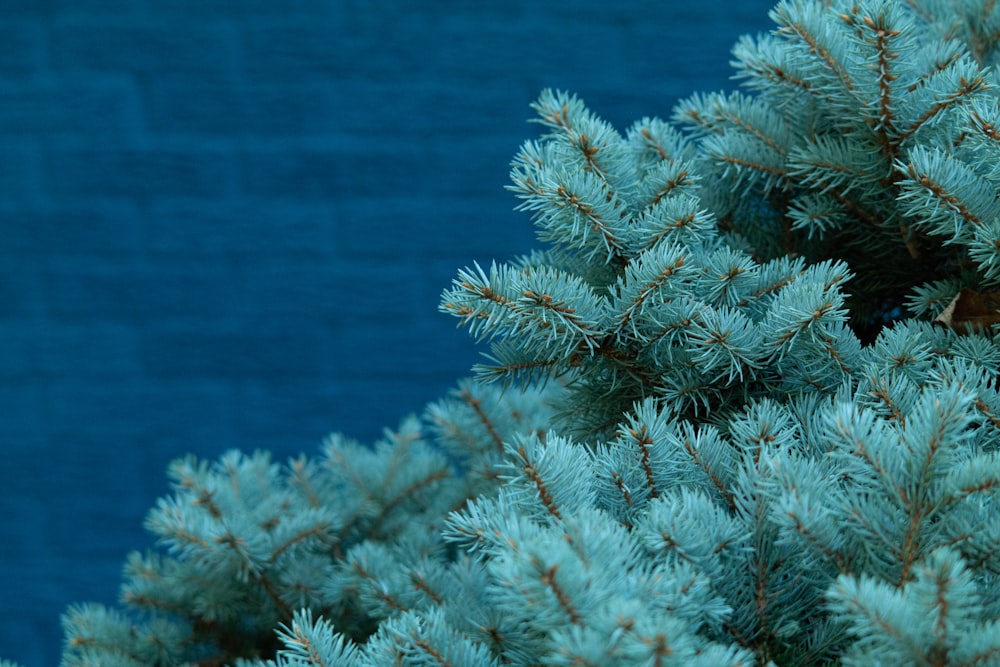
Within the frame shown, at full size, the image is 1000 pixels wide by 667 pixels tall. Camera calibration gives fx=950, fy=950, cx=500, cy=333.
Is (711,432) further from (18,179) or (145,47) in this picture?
(18,179)

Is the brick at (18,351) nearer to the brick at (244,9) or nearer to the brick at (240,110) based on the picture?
the brick at (240,110)

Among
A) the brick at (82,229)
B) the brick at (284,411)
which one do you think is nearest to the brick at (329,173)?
the brick at (82,229)

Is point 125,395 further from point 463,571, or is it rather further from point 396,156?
point 463,571

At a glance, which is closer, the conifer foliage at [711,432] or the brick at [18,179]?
the conifer foliage at [711,432]

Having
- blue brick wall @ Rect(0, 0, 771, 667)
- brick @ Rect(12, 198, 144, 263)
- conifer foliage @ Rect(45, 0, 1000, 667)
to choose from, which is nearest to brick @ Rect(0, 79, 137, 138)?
blue brick wall @ Rect(0, 0, 771, 667)

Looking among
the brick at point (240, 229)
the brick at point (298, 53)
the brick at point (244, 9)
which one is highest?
the brick at point (244, 9)

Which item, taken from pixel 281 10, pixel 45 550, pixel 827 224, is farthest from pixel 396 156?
pixel 827 224

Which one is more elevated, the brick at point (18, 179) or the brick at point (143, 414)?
the brick at point (18, 179)

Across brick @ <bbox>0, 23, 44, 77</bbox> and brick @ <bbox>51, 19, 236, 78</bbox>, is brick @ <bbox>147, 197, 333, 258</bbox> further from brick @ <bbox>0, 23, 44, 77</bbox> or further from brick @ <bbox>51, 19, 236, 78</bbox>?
brick @ <bbox>0, 23, 44, 77</bbox>

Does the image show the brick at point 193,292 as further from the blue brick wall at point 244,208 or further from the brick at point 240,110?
the brick at point 240,110
